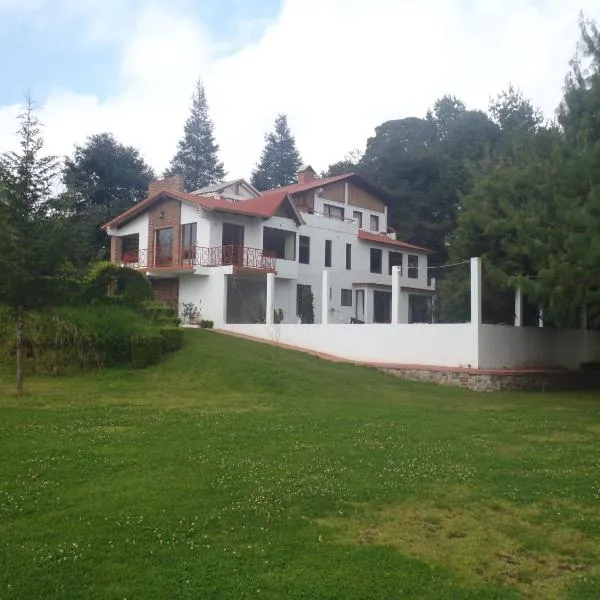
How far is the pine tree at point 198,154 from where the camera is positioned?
6550 cm

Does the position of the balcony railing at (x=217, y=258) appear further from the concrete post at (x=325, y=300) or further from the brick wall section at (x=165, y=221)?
the concrete post at (x=325, y=300)

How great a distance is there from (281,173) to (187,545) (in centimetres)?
6652

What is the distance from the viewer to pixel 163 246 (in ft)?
106

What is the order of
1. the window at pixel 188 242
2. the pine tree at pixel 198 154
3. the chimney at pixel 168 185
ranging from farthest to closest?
1. the pine tree at pixel 198 154
2. the chimney at pixel 168 185
3. the window at pixel 188 242

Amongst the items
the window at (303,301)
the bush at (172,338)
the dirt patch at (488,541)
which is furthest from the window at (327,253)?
the dirt patch at (488,541)

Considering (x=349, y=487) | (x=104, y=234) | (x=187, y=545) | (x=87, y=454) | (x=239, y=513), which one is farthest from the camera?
(x=104, y=234)

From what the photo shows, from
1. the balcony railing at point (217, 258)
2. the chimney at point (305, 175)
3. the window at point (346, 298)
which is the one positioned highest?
the chimney at point (305, 175)

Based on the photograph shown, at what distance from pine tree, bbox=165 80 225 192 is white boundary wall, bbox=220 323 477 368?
43.4m

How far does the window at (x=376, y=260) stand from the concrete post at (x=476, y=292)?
1935 cm

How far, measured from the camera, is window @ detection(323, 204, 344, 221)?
40.4 metres

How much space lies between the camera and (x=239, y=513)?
580 cm

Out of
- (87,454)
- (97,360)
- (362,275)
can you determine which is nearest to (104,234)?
(362,275)

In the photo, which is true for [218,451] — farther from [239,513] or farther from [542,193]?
[542,193]

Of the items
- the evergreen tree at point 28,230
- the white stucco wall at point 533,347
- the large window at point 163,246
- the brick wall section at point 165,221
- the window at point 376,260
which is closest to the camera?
the evergreen tree at point 28,230
